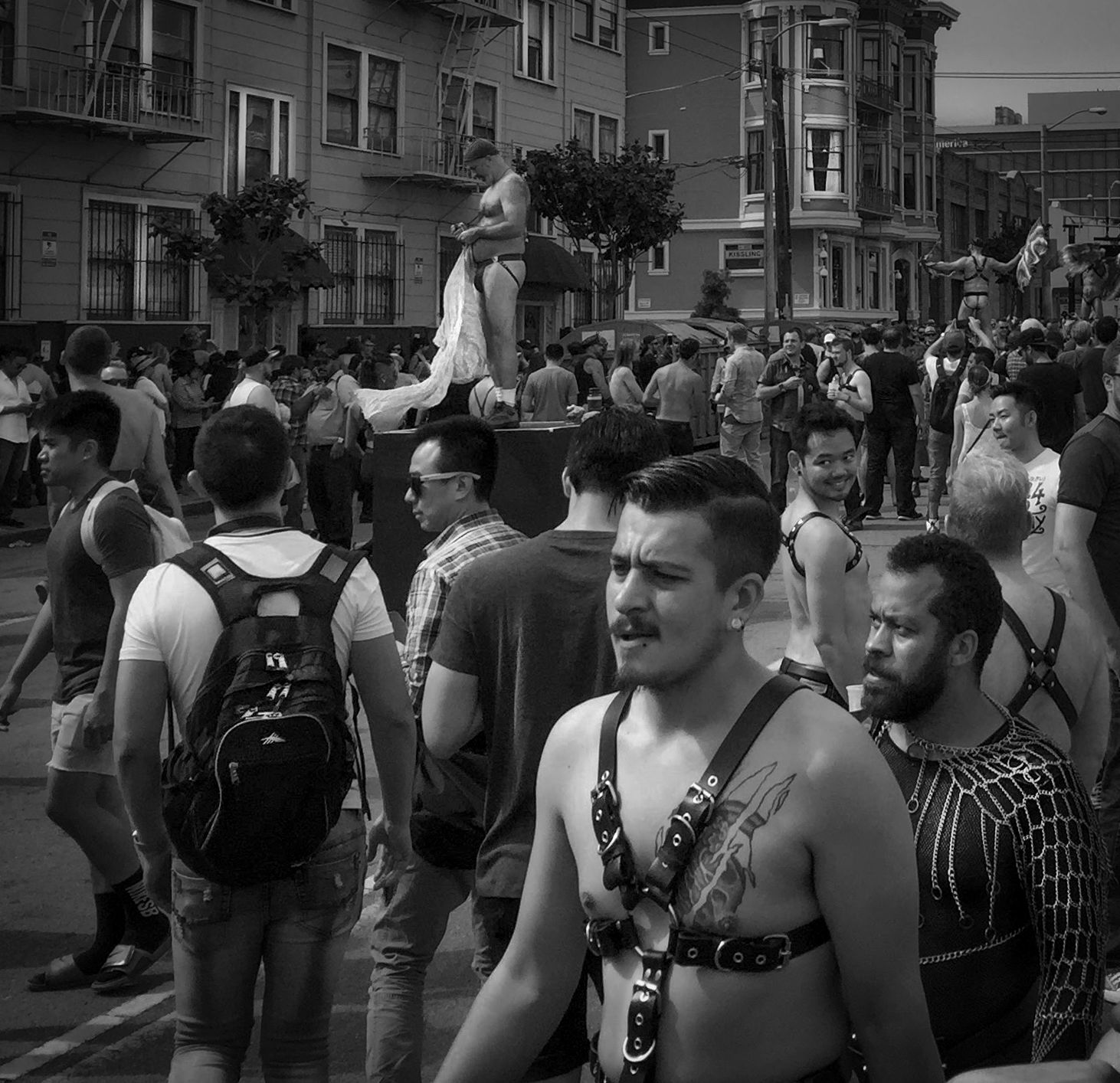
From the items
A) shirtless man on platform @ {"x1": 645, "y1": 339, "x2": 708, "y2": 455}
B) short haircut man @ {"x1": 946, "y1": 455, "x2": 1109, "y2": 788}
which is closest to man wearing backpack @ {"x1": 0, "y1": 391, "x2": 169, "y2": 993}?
short haircut man @ {"x1": 946, "y1": 455, "x2": 1109, "y2": 788}

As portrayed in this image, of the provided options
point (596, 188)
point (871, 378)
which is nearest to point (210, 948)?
point (871, 378)

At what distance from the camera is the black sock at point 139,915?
227 inches

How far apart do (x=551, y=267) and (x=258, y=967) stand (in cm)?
3102

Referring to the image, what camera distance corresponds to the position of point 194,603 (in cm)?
386

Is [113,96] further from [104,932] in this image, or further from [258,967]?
[258,967]

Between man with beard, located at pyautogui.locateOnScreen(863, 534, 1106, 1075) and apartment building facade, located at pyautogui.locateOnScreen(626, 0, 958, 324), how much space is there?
52.9 meters

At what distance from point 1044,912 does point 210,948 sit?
178cm

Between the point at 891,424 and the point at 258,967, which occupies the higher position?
the point at 891,424

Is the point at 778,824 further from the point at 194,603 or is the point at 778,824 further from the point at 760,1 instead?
the point at 760,1

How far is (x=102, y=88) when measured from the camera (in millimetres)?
25250

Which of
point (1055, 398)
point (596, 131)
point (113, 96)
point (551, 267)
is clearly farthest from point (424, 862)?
point (596, 131)

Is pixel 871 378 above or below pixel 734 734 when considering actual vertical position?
above

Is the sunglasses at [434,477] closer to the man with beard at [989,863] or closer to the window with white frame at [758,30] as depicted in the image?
the man with beard at [989,863]

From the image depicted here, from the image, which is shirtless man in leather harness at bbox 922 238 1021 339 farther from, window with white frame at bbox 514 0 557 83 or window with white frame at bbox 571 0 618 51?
window with white frame at bbox 571 0 618 51
